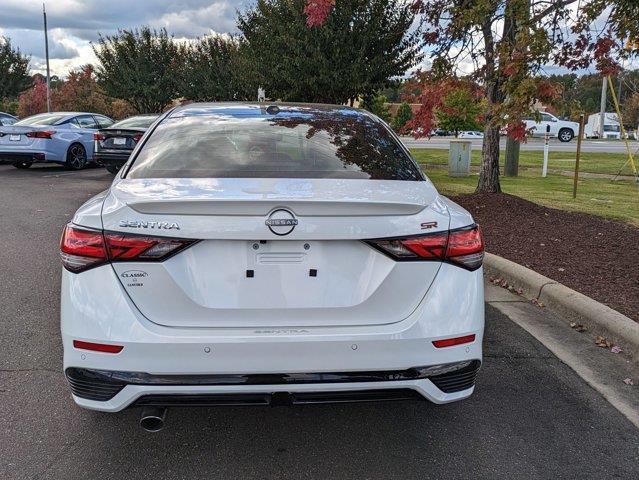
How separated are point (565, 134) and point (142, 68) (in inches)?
1033

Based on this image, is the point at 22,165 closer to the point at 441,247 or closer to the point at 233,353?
the point at 233,353

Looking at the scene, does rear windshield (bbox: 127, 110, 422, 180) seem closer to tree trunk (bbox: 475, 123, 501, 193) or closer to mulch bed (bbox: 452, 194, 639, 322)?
mulch bed (bbox: 452, 194, 639, 322)

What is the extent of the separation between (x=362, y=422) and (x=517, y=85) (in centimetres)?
441

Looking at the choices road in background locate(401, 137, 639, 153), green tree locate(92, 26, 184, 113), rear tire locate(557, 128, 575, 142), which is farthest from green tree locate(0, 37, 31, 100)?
rear tire locate(557, 128, 575, 142)

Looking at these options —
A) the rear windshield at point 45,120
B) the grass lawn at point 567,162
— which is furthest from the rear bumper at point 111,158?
the grass lawn at point 567,162

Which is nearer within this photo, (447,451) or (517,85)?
(447,451)

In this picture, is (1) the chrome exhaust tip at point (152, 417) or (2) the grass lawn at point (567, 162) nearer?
(1) the chrome exhaust tip at point (152, 417)

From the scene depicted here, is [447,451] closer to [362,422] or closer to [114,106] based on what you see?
[362,422]

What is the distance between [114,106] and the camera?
41.0 metres

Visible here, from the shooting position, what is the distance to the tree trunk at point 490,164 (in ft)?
31.0

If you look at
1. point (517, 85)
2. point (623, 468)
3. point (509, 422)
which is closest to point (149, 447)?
point (509, 422)

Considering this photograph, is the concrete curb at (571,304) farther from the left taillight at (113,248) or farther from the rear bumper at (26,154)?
the rear bumper at (26,154)

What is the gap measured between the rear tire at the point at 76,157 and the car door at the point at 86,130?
13cm

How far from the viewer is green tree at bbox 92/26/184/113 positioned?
2841 cm
